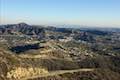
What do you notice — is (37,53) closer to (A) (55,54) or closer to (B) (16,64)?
(A) (55,54)

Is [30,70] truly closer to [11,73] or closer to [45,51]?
[11,73]

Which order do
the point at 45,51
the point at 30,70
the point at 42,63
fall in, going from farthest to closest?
the point at 45,51, the point at 42,63, the point at 30,70

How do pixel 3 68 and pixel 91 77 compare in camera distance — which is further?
pixel 91 77

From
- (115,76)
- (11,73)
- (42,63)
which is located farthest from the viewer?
(42,63)

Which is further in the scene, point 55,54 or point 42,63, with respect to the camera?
point 55,54

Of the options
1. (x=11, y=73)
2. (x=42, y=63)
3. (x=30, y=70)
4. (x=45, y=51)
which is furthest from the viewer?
(x=45, y=51)

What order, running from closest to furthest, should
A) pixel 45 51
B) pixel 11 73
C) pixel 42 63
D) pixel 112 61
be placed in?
pixel 11 73 → pixel 42 63 → pixel 112 61 → pixel 45 51

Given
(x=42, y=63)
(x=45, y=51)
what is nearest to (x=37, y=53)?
(x=45, y=51)

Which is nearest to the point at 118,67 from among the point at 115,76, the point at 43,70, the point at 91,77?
the point at 115,76
